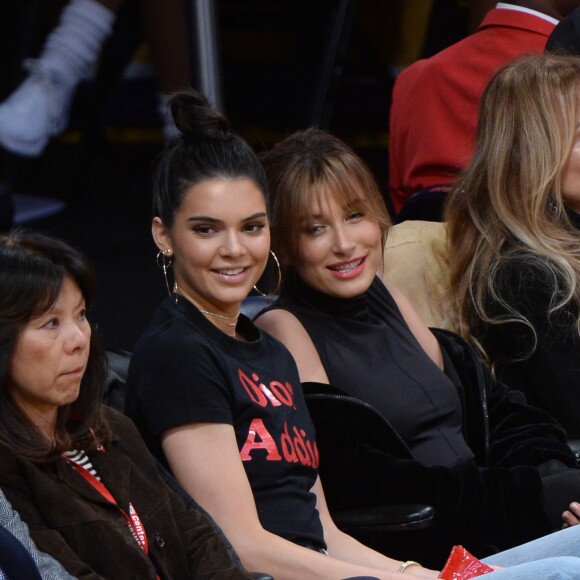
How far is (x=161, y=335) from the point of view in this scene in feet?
7.27

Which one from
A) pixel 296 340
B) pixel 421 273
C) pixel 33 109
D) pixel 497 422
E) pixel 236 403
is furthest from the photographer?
pixel 33 109

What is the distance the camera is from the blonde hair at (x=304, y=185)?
8.36 ft

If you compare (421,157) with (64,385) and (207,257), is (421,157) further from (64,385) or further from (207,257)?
(64,385)

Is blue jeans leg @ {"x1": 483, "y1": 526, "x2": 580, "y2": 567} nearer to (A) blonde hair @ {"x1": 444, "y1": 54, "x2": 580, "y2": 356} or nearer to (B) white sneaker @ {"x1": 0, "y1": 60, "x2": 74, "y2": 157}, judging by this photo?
(A) blonde hair @ {"x1": 444, "y1": 54, "x2": 580, "y2": 356}

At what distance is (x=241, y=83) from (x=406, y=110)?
287cm

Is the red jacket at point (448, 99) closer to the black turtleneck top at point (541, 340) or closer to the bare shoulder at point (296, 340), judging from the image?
the black turtleneck top at point (541, 340)

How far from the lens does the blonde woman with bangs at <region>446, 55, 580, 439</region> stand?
112 inches

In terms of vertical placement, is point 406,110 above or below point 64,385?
above

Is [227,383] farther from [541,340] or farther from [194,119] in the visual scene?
[541,340]

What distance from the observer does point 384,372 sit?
8.50 ft

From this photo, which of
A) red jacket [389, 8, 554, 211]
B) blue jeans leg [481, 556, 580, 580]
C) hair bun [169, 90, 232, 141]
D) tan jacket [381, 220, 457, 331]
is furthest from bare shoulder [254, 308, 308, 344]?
red jacket [389, 8, 554, 211]

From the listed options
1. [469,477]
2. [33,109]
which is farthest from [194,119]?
[33,109]

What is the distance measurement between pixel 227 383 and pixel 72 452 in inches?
11.7

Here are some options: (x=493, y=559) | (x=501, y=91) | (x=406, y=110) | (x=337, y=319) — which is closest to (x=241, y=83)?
(x=406, y=110)
